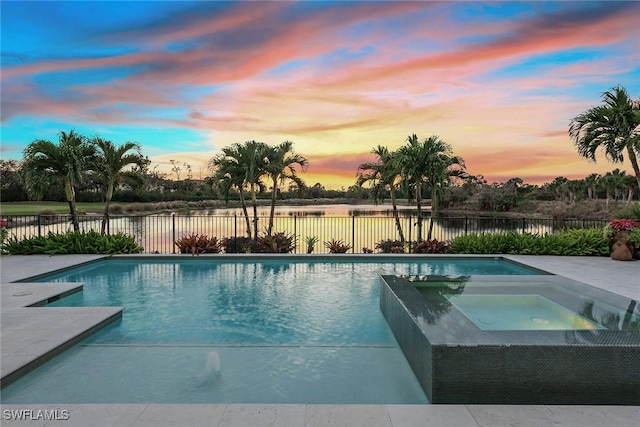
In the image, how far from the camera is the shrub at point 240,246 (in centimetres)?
1184

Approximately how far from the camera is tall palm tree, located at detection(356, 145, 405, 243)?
14672 mm

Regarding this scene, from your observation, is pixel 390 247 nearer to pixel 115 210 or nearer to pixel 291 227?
pixel 291 227

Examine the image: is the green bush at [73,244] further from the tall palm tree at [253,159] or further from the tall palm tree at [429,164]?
the tall palm tree at [429,164]

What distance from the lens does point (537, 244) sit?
36.8 feet

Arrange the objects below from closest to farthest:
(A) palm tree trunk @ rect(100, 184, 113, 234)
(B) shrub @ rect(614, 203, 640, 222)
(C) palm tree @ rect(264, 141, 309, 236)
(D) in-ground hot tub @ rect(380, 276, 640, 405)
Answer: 1. (D) in-ground hot tub @ rect(380, 276, 640, 405)
2. (B) shrub @ rect(614, 203, 640, 222)
3. (A) palm tree trunk @ rect(100, 184, 113, 234)
4. (C) palm tree @ rect(264, 141, 309, 236)

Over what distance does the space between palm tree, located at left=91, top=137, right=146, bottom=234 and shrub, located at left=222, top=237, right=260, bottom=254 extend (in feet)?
12.8

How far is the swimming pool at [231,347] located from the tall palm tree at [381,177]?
6.68 m

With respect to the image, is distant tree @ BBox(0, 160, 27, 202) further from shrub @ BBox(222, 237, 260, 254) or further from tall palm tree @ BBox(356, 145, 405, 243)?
tall palm tree @ BBox(356, 145, 405, 243)

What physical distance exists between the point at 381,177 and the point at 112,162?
947 cm

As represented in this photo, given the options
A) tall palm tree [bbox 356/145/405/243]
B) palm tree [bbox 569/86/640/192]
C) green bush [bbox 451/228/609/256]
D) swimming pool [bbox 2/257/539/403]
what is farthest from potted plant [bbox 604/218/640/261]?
swimming pool [bbox 2/257/539/403]

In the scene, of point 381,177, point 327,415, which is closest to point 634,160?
point 381,177

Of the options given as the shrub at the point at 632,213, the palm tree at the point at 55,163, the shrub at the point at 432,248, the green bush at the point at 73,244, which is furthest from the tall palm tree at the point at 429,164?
the palm tree at the point at 55,163

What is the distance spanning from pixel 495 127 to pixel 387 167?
5129mm

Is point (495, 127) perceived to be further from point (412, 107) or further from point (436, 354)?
point (436, 354)
